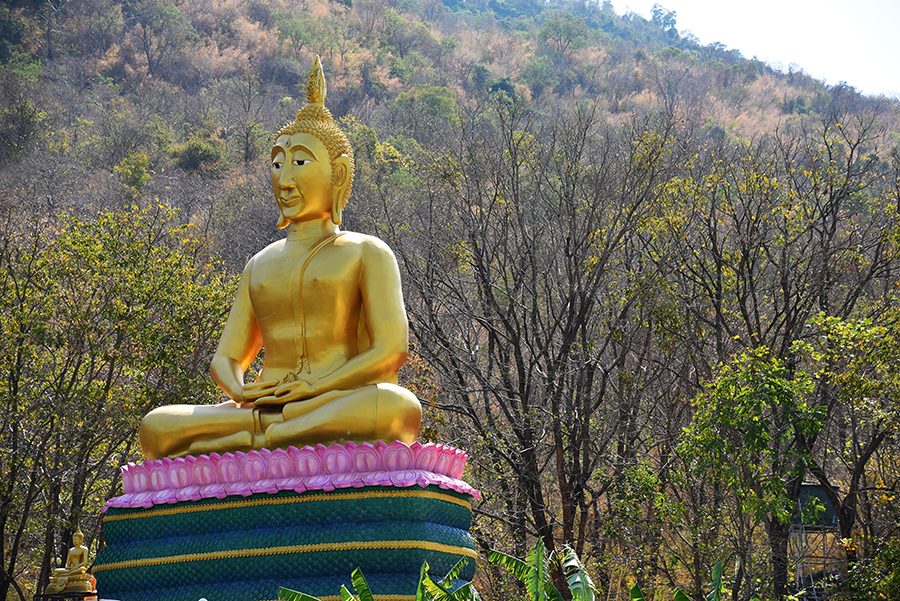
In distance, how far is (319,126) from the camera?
23.1ft

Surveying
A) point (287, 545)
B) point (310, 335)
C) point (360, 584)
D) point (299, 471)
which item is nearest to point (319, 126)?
point (310, 335)

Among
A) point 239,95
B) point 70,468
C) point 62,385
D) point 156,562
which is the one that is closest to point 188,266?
point 62,385

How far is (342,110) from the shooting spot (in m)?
45.0

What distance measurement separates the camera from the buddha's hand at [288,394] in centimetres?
619

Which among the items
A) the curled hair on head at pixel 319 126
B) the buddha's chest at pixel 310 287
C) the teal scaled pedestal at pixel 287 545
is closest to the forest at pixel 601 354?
the teal scaled pedestal at pixel 287 545

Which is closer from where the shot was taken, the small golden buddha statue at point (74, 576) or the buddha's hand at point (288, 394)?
the buddha's hand at point (288, 394)

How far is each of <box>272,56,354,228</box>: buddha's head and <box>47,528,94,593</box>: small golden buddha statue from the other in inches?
111

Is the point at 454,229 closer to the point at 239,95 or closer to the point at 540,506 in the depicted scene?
the point at 540,506

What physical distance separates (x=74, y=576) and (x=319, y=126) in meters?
3.74

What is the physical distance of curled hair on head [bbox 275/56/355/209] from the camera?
7.02 m

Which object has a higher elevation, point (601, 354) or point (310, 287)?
point (310, 287)

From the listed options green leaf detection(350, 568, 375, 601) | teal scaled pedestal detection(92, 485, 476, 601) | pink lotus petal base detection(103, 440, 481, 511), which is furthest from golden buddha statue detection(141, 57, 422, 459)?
green leaf detection(350, 568, 375, 601)

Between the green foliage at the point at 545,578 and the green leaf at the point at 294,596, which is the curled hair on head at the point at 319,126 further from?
the green foliage at the point at 545,578

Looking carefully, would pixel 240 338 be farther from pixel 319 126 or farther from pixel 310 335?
pixel 319 126
